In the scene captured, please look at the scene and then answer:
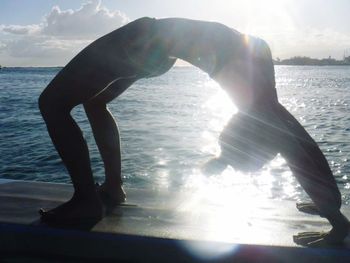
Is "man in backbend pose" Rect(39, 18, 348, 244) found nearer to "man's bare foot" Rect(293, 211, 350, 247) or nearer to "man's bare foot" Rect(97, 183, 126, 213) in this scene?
"man's bare foot" Rect(293, 211, 350, 247)

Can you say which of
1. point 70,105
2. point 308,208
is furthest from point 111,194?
point 308,208

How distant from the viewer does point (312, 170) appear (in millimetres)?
3412

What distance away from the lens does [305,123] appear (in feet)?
70.7

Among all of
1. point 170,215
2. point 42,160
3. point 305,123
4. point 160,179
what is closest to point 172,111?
point 305,123

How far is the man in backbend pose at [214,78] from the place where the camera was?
11.4ft

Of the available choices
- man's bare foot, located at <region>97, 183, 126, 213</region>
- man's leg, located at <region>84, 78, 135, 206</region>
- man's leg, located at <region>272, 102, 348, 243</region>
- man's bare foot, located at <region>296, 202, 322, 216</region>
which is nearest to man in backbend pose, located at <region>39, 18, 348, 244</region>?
man's leg, located at <region>272, 102, 348, 243</region>

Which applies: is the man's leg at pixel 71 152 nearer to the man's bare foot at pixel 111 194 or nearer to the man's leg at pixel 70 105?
the man's leg at pixel 70 105

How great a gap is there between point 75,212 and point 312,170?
1.96 metres

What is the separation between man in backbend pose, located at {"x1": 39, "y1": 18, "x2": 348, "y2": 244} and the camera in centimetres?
348

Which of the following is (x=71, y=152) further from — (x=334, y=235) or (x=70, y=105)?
(x=334, y=235)

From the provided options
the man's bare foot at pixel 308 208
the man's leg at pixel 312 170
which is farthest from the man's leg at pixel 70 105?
the man's bare foot at pixel 308 208

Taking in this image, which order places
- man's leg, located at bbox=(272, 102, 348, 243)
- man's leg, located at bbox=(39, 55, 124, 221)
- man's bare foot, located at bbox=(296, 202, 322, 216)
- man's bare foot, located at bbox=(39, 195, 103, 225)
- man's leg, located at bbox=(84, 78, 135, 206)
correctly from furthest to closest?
man's bare foot, located at bbox=(296, 202, 322, 216), man's leg, located at bbox=(84, 78, 135, 206), man's bare foot, located at bbox=(39, 195, 103, 225), man's leg, located at bbox=(39, 55, 124, 221), man's leg, located at bbox=(272, 102, 348, 243)

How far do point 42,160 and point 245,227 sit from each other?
9.44 metres

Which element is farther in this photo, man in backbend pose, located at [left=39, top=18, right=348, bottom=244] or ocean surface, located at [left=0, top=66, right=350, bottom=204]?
ocean surface, located at [left=0, top=66, right=350, bottom=204]
